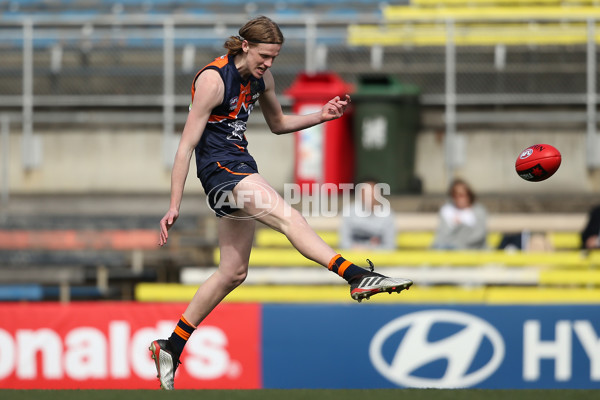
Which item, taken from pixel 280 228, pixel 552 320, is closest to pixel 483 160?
pixel 552 320

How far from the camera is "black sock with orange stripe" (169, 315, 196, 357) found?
5.24 m

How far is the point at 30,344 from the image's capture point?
7848 millimetres

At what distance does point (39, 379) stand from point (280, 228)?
12.6 feet

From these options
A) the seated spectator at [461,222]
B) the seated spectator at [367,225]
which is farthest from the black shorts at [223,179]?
the seated spectator at [461,222]

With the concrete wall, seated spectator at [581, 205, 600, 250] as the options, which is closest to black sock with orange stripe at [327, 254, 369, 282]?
seated spectator at [581, 205, 600, 250]

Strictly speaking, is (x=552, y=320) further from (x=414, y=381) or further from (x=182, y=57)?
(x=182, y=57)

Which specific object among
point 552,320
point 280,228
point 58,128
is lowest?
point 552,320

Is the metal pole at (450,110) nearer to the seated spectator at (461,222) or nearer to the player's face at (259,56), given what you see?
the seated spectator at (461,222)

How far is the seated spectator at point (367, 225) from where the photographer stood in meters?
8.89

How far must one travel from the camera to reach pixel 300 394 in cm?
488

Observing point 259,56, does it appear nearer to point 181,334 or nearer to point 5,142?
point 181,334

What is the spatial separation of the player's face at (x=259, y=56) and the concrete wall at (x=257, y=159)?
6542 mm

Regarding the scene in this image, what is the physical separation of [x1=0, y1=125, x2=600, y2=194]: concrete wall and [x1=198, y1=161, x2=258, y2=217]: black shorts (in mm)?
6472

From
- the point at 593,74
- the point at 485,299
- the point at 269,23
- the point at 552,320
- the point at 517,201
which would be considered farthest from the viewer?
the point at 593,74
